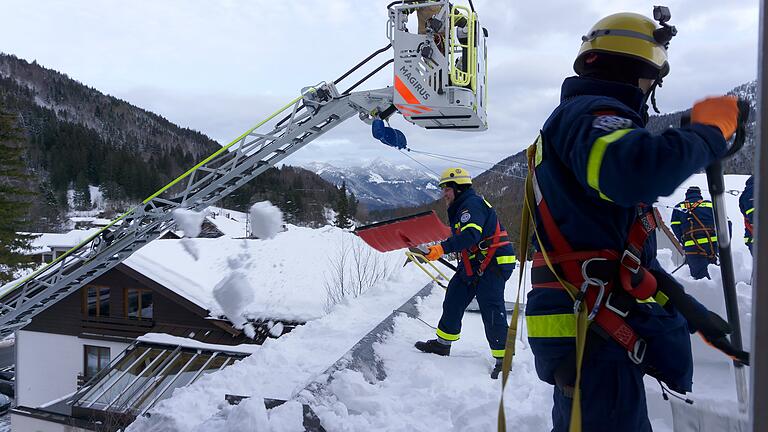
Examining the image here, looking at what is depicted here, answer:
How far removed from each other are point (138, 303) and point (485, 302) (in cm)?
1690

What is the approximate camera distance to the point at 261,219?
6742 mm

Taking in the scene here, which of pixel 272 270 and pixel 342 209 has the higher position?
pixel 342 209

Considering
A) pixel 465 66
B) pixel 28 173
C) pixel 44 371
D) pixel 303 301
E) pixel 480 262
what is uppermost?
pixel 28 173

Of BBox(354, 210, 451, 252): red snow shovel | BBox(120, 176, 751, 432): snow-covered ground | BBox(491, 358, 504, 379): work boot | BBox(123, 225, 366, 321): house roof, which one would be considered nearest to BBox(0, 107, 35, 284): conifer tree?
BBox(123, 225, 366, 321): house roof

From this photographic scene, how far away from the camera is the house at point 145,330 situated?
12.9 meters

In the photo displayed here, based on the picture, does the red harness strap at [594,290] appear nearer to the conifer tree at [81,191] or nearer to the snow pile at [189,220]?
the snow pile at [189,220]

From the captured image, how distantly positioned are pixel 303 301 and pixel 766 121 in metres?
15.0

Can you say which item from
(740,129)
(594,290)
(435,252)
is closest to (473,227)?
(435,252)

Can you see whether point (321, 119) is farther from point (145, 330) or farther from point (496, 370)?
point (145, 330)

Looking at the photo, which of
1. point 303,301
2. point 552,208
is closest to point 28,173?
point 303,301

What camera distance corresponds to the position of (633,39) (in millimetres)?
1740

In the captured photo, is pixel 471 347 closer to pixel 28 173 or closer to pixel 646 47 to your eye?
pixel 646 47

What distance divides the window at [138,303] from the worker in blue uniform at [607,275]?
18512 millimetres

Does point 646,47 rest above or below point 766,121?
above
